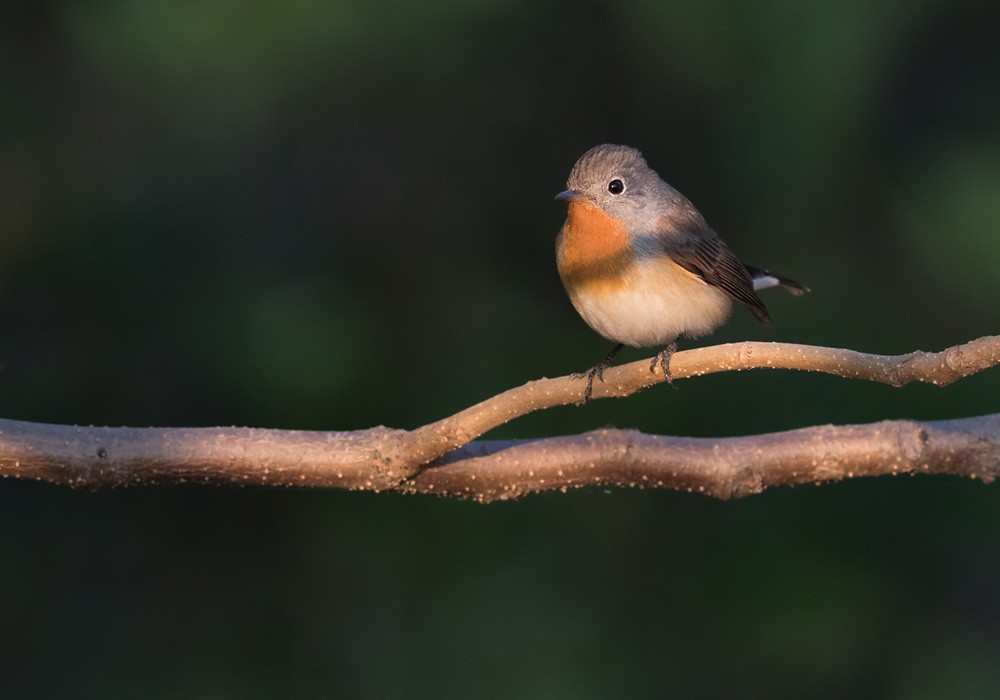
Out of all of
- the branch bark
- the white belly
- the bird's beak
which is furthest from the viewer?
the bird's beak

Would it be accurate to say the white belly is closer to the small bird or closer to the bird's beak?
the small bird

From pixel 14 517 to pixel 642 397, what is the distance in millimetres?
2593

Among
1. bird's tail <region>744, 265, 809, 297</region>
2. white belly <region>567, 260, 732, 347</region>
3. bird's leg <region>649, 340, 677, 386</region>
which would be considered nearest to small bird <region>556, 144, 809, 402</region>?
white belly <region>567, 260, 732, 347</region>

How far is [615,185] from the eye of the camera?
3928 millimetres

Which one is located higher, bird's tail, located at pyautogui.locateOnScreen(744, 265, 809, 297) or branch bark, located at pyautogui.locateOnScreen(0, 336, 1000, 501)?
bird's tail, located at pyautogui.locateOnScreen(744, 265, 809, 297)

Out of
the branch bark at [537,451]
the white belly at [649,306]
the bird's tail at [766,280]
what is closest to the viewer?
the branch bark at [537,451]

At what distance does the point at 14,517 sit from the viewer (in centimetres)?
531

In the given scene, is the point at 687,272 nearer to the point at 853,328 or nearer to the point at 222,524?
the point at 853,328

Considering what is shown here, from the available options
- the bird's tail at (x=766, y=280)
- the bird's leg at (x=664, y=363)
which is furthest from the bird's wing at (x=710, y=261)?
the bird's leg at (x=664, y=363)

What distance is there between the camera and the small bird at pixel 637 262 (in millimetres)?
3680

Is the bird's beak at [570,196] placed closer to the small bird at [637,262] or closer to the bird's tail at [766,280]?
the small bird at [637,262]

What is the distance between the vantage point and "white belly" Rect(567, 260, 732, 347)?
3.66 m

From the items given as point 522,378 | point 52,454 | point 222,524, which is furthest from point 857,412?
point 52,454

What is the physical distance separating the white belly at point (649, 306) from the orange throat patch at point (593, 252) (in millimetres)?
19
